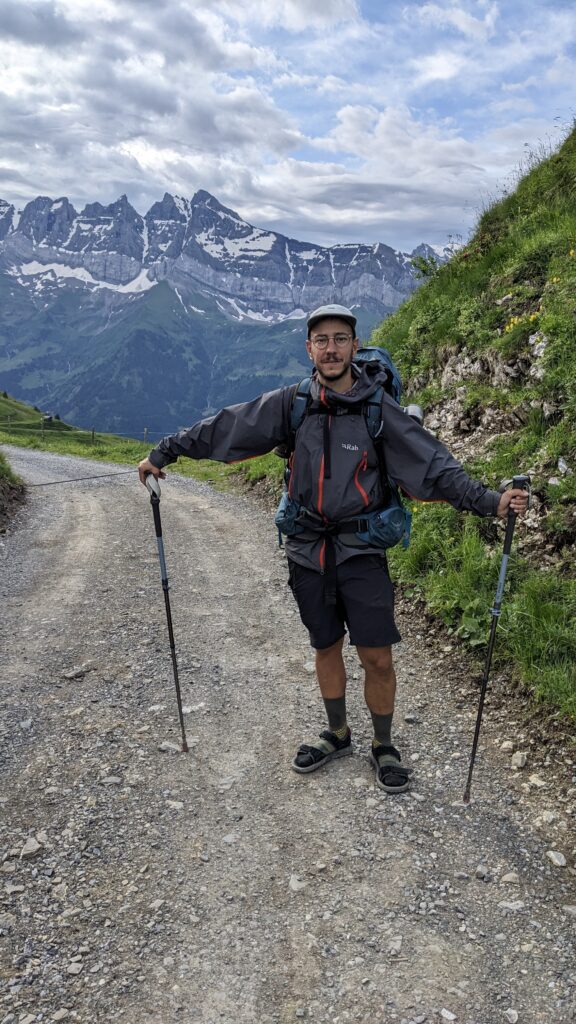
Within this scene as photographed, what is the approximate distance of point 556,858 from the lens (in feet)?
15.1

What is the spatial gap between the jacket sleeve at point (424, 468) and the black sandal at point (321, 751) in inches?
96.6

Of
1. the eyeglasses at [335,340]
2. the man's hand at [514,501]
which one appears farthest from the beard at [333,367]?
the man's hand at [514,501]

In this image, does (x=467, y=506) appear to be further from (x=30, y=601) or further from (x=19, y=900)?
(x=30, y=601)

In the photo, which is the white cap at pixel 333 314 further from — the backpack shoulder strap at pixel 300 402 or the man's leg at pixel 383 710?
the man's leg at pixel 383 710

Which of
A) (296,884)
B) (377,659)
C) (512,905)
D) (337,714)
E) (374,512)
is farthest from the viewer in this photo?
(337,714)

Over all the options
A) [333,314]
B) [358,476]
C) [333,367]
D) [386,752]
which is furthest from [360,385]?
[386,752]

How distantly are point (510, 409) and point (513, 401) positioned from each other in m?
0.13

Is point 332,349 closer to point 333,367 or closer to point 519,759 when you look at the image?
point 333,367

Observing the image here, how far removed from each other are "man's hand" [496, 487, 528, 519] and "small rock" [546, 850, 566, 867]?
2511 mm

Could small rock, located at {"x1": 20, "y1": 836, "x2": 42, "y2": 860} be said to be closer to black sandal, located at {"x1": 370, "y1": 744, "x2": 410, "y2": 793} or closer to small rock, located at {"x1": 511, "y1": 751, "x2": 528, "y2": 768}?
black sandal, located at {"x1": 370, "y1": 744, "x2": 410, "y2": 793}

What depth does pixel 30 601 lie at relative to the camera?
9992mm

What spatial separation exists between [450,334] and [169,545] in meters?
7.34

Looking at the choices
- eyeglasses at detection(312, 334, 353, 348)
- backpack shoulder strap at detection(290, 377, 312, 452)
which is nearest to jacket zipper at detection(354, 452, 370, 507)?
backpack shoulder strap at detection(290, 377, 312, 452)

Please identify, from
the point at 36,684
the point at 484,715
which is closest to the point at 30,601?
the point at 36,684
